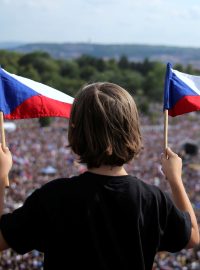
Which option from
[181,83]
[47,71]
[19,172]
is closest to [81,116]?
[181,83]

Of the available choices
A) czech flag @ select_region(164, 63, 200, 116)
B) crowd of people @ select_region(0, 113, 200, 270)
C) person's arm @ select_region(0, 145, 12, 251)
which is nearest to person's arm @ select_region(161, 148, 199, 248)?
person's arm @ select_region(0, 145, 12, 251)

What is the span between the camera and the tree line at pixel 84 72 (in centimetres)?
4869

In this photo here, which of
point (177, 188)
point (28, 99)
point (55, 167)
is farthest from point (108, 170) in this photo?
point (55, 167)

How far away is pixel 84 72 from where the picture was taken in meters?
59.6

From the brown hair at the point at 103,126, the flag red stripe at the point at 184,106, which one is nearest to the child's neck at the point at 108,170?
the brown hair at the point at 103,126

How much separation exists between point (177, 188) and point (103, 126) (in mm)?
364

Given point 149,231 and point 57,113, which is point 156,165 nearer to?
point 57,113

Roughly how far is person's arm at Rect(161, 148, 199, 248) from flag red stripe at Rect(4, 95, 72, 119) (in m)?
1.43

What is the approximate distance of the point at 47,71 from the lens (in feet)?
187

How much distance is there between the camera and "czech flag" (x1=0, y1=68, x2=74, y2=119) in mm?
2885

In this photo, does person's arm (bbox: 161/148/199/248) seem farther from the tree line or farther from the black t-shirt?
the tree line

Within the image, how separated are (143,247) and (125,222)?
11 cm

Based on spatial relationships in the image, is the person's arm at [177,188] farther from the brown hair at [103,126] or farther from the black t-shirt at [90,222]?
the brown hair at [103,126]

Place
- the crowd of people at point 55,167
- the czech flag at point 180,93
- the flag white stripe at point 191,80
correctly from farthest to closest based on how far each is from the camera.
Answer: the crowd of people at point 55,167 < the flag white stripe at point 191,80 < the czech flag at point 180,93
